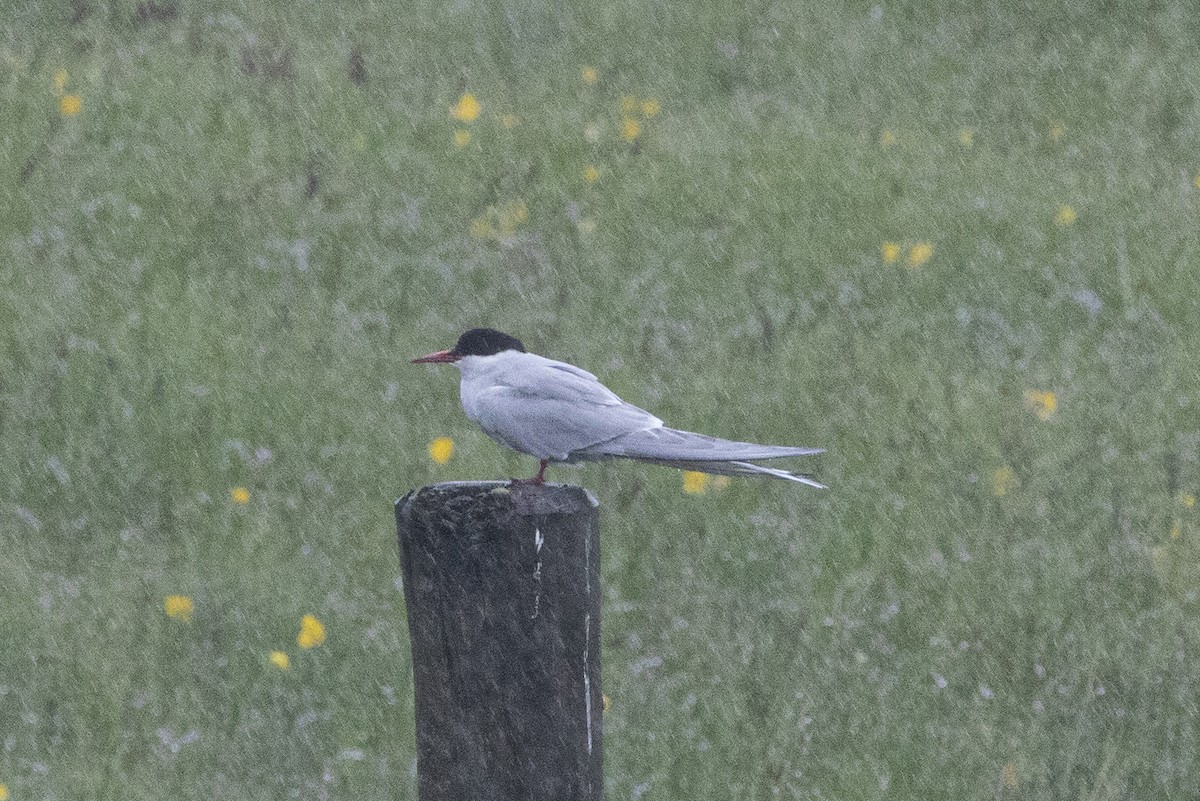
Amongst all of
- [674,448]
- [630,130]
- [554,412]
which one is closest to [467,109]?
[630,130]

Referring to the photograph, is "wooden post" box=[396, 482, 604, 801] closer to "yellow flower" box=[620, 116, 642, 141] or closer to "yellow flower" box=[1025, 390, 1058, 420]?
"yellow flower" box=[1025, 390, 1058, 420]

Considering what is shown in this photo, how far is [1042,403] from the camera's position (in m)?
5.95

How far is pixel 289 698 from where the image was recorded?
4594 mm

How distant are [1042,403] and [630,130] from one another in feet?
9.67

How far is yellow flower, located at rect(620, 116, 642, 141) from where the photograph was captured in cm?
809

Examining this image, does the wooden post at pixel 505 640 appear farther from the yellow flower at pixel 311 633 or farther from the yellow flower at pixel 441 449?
the yellow flower at pixel 441 449

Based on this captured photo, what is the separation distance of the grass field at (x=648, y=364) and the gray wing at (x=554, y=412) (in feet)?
3.98

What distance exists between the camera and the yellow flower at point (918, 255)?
278 inches

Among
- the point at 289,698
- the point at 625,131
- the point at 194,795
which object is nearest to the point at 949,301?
the point at 625,131

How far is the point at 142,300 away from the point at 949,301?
3415 mm

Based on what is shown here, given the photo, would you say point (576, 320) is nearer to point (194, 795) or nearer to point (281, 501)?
point (281, 501)

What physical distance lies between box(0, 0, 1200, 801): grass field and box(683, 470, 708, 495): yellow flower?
4cm

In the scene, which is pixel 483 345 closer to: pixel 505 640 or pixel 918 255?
pixel 505 640

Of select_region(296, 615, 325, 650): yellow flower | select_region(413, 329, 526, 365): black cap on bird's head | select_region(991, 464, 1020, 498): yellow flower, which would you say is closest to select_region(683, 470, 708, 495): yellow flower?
select_region(991, 464, 1020, 498): yellow flower
